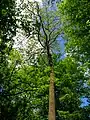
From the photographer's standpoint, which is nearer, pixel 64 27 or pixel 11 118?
pixel 64 27

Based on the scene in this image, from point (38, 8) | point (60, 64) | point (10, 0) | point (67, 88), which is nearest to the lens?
point (10, 0)

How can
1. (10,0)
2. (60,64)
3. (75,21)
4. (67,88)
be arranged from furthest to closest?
(60,64)
(67,88)
(75,21)
(10,0)

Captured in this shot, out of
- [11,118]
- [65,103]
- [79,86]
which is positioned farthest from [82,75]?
[11,118]

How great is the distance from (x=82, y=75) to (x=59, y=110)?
527 centimetres

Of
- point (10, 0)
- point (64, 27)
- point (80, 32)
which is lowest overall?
point (10, 0)

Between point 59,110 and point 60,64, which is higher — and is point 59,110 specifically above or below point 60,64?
below

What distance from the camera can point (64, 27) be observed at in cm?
2358

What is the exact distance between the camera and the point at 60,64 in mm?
37469

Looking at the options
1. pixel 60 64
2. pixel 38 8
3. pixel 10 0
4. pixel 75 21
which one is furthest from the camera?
pixel 60 64

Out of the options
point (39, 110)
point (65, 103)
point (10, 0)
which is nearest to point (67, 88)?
point (65, 103)

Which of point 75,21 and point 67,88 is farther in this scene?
point 67,88

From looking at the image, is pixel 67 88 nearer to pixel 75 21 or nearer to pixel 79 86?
pixel 79 86

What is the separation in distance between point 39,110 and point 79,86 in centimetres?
591

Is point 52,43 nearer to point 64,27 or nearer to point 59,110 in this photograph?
point 64,27
